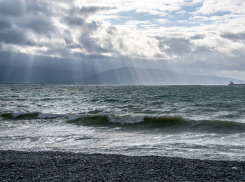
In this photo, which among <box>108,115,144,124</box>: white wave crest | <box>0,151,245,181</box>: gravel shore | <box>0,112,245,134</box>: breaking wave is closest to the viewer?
<box>0,151,245,181</box>: gravel shore

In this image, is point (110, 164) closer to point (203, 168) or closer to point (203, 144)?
point (203, 168)

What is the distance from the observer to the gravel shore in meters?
7.61

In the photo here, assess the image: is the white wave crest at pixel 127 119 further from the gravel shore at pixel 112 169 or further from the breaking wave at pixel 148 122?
the gravel shore at pixel 112 169

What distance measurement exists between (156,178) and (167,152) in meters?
4.70

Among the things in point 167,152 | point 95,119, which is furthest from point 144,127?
point 167,152

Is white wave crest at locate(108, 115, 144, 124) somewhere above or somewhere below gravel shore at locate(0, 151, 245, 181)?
below

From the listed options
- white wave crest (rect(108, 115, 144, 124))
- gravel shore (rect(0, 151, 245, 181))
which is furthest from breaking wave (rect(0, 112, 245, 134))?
gravel shore (rect(0, 151, 245, 181))

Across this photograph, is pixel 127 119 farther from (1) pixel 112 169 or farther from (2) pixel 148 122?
(1) pixel 112 169

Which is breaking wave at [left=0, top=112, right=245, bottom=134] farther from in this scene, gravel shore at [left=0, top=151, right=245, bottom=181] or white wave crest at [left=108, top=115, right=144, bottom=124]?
gravel shore at [left=0, top=151, right=245, bottom=181]

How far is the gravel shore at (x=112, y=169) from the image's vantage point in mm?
7613

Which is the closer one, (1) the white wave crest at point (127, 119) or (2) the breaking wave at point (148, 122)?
(2) the breaking wave at point (148, 122)

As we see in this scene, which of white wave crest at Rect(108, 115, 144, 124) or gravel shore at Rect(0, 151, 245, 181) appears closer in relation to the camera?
gravel shore at Rect(0, 151, 245, 181)

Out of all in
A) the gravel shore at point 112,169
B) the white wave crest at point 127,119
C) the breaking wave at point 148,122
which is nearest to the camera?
the gravel shore at point 112,169

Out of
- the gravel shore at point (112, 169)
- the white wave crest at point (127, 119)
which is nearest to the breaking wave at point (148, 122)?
the white wave crest at point (127, 119)
